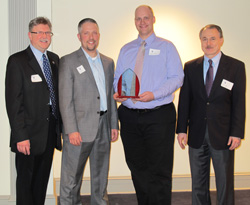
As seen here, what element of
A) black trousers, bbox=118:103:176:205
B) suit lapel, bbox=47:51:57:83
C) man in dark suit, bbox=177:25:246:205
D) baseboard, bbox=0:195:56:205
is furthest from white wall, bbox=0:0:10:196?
Answer: man in dark suit, bbox=177:25:246:205

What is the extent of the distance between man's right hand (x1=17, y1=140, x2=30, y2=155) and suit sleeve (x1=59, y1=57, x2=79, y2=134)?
372 mm

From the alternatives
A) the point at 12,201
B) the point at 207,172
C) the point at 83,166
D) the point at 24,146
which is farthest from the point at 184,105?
the point at 12,201

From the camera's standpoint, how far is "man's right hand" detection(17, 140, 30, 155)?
7.70ft

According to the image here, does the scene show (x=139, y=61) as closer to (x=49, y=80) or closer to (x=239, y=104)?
(x=49, y=80)

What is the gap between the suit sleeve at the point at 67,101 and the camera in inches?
101

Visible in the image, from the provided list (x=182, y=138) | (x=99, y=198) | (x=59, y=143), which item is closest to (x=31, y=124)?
(x=59, y=143)

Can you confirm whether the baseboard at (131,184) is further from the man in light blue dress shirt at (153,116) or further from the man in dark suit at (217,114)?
the man in dark suit at (217,114)

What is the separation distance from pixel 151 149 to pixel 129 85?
2.15 feet

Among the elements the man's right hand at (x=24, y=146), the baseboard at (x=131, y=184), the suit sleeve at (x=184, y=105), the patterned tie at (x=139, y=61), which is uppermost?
the patterned tie at (x=139, y=61)

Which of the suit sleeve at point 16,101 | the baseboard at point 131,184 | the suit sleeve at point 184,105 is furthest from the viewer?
the baseboard at point 131,184

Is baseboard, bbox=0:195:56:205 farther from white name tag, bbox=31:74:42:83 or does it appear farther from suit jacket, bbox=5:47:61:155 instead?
white name tag, bbox=31:74:42:83

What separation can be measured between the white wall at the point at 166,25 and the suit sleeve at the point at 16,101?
1.38m

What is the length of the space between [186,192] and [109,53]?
2.18 metres

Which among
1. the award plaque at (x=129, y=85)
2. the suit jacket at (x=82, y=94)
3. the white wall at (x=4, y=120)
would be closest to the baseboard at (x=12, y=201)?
the white wall at (x=4, y=120)
